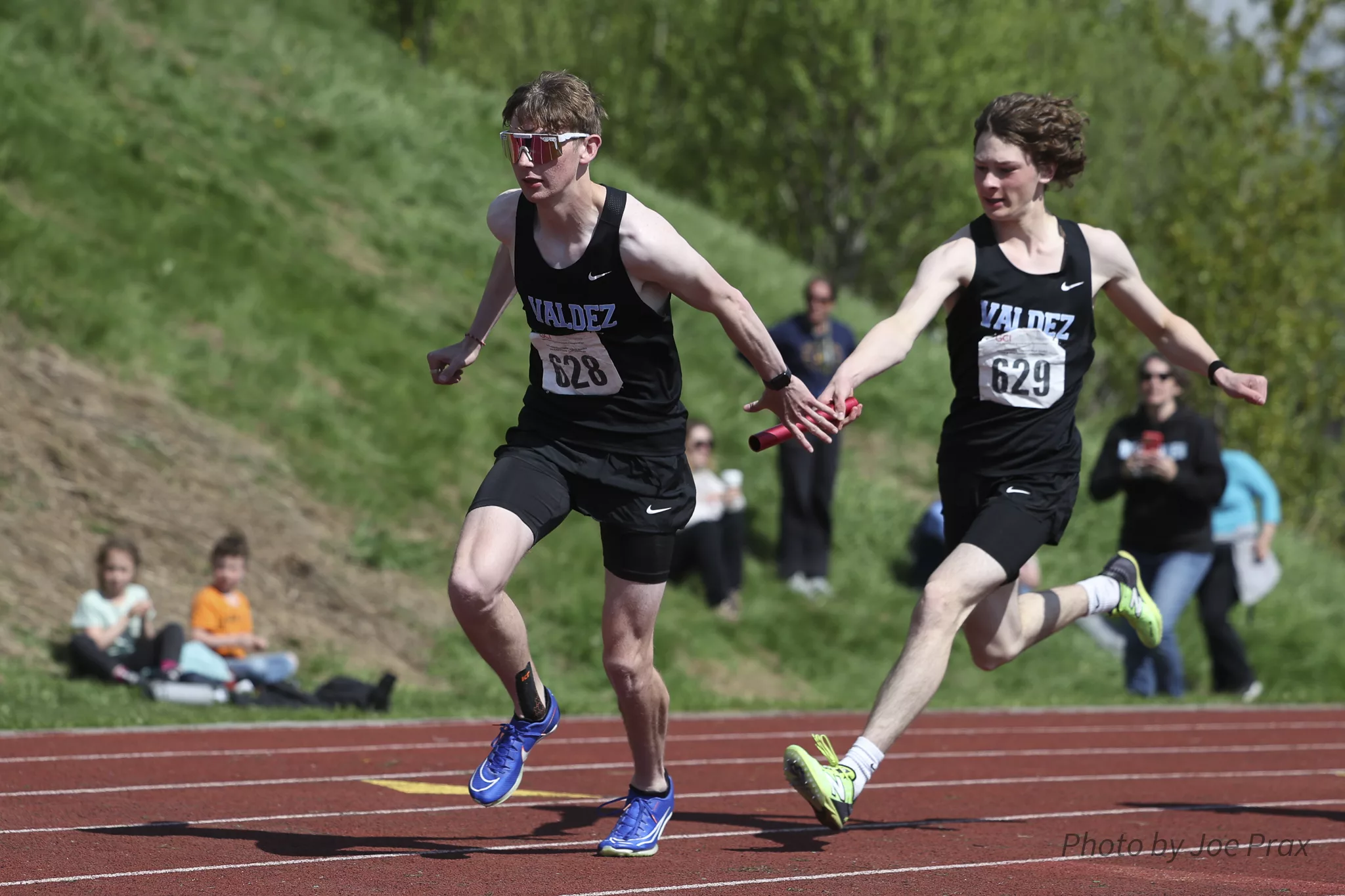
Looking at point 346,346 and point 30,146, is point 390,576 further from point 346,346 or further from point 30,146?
point 30,146

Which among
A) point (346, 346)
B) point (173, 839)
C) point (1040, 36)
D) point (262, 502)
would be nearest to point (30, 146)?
point (346, 346)

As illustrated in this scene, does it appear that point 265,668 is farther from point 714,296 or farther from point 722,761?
point 714,296

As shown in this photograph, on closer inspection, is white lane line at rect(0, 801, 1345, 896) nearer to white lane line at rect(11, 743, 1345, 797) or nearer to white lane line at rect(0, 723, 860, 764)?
white lane line at rect(0, 723, 860, 764)

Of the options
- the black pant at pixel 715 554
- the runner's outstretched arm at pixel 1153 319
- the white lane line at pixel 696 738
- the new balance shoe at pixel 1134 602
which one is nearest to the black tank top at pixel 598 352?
the runner's outstretched arm at pixel 1153 319

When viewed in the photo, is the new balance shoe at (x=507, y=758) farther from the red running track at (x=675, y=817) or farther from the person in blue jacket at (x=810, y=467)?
the person in blue jacket at (x=810, y=467)

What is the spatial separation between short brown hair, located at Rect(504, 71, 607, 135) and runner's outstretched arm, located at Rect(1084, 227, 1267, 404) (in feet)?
6.23

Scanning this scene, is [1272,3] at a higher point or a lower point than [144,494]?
higher

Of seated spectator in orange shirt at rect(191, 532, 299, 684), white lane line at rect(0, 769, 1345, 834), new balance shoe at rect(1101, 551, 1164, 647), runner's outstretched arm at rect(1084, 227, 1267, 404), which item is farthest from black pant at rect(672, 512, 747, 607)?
runner's outstretched arm at rect(1084, 227, 1267, 404)

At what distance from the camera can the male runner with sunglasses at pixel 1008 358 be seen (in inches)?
229

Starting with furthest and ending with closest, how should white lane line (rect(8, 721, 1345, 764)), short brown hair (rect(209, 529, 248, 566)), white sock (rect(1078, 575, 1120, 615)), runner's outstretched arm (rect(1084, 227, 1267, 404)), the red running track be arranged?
short brown hair (rect(209, 529, 248, 566))
white lane line (rect(8, 721, 1345, 764))
white sock (rect(1078, 575, 1120, 615))
runner's outstretched arm (rect(1084, 227, 1267, 404))
the red running track

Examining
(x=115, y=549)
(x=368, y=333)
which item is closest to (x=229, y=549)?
(x=115, y=549)

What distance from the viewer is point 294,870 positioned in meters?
5.12

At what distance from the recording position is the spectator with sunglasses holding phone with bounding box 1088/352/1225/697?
11586 mm

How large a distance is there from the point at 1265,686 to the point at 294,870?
12.2 metres
